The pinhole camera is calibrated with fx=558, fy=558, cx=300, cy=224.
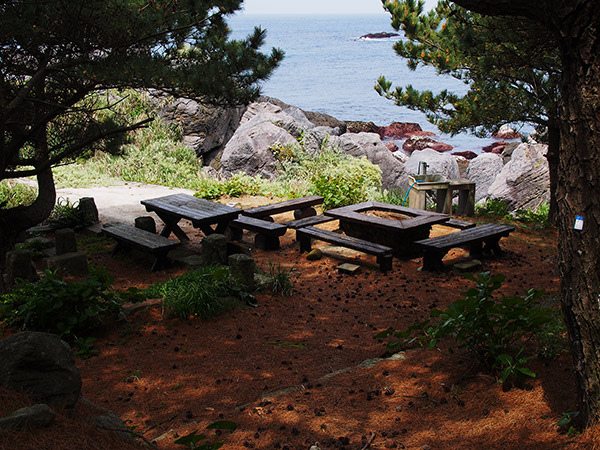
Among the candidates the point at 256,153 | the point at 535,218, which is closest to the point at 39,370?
the point at 535,218

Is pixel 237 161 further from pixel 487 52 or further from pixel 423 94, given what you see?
pixel 487 52

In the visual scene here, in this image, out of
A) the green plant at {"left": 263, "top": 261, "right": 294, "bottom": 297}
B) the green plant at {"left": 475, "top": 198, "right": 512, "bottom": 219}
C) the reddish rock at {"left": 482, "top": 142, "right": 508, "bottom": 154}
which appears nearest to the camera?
the green plant at {"left": 263, "top": 261, "right": 294, "bottom": 297}

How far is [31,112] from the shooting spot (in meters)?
7.07

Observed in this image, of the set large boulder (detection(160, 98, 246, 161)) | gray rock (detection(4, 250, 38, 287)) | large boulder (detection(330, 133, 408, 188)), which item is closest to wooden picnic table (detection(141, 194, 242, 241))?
gray rock (detection(4, 250, 38, 287))

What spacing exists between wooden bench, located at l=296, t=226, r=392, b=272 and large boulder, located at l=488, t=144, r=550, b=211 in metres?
6.53

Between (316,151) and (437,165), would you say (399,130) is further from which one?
(316,151)

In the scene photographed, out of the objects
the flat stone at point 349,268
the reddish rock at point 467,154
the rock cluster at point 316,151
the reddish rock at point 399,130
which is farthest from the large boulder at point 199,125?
the reddish rock at point 399,130

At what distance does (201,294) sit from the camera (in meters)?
5.69

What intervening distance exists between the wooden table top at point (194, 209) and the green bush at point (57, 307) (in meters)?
2.88

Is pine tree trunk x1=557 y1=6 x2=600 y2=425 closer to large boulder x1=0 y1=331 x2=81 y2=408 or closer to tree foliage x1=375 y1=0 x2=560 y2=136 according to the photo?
large boulder x1=0 y1=331 x2=81 y2=408

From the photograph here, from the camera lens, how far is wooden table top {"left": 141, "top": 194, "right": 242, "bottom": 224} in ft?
26.5

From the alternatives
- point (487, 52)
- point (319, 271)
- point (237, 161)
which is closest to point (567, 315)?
point (319, 271)

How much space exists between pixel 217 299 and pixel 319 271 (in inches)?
88.9

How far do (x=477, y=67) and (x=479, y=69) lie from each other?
274 millimetres
